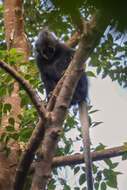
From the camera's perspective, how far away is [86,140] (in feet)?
9.09

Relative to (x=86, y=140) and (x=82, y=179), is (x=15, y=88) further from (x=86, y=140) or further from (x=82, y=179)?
(x=82, y=179)

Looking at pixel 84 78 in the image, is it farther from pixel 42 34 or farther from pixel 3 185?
pixel 3 185

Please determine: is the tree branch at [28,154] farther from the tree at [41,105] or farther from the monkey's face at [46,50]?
the monkey's face at [46,50]

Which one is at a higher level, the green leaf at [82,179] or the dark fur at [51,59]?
the dark fur at [51,59]

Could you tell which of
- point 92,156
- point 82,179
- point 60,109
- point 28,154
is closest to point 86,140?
point 92,156

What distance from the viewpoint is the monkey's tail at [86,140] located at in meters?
2.38

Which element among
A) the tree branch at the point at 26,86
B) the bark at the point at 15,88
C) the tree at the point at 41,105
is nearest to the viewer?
the tree at the point at 41,105

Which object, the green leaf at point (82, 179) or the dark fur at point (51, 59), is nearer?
the green leaf at point (82, 179)

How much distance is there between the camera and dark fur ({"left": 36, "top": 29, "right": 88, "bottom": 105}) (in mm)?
3650

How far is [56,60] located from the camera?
380 cm

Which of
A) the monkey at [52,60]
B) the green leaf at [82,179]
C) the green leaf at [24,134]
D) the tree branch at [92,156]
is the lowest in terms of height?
the green leaf at [82,179]

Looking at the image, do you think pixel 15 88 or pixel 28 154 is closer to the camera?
pixel 28 154

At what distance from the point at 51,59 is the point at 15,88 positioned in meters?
0.94

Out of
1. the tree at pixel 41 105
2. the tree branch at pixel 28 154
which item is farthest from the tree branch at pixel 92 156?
the tree branch at pixel 28 154
